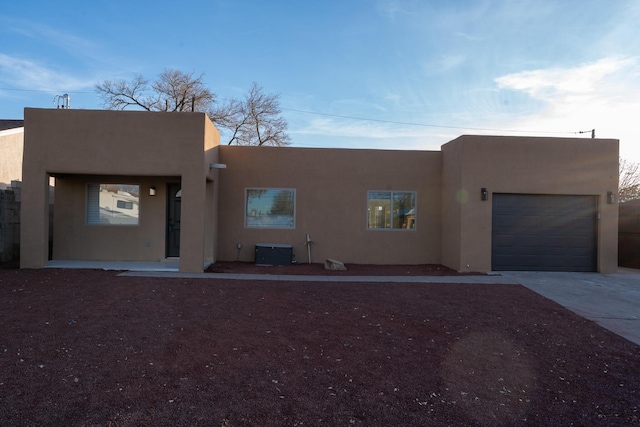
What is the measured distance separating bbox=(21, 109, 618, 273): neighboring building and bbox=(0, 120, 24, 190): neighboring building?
582 cm

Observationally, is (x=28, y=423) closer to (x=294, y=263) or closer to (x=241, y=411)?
(x=241, y=411)

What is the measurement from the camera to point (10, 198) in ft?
40.5

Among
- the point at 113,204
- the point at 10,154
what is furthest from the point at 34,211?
the point at 10,154

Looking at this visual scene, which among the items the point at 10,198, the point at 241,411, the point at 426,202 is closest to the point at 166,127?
the point at 10,198

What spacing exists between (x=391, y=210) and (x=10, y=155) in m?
14.2

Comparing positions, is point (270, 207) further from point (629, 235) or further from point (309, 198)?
point (629, 235)

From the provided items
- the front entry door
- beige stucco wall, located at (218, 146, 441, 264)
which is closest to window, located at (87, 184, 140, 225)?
the front entry door

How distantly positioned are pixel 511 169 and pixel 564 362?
7.74m

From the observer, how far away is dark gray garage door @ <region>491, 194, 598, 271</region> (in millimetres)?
11648

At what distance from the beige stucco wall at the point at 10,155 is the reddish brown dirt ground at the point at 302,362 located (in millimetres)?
10343

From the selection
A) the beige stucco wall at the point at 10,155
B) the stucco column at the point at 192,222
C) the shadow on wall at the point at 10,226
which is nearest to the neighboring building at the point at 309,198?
the stucco column at the point at 192,222

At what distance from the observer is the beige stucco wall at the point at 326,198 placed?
41.8 ft

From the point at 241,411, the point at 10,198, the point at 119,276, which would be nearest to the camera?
the point at 241,411

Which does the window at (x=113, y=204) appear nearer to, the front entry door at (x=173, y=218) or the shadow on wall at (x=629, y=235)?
the front entry door at (x=173, y=218)
